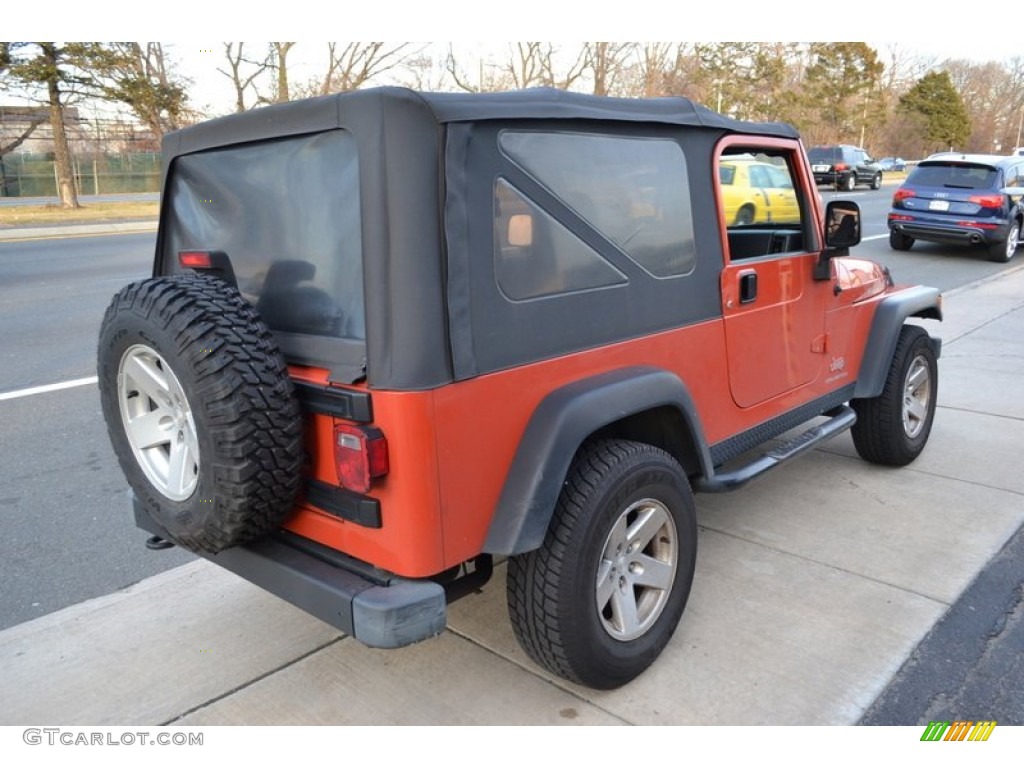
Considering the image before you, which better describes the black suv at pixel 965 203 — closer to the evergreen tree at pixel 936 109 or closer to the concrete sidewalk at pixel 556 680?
the concrete sidewalk at pixel 556 680

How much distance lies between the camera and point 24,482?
15.1 ft

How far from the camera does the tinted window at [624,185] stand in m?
2.57

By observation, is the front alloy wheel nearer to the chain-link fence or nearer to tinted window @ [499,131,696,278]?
tinted window @ [499,131,696,278]

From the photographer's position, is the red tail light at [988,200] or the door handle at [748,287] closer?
the door handle at [748,287]

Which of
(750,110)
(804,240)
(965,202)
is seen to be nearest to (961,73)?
(750,110)

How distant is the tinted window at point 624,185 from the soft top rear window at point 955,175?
42.8 feet

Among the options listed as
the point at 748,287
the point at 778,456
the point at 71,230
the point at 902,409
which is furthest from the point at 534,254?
the point at 71,230

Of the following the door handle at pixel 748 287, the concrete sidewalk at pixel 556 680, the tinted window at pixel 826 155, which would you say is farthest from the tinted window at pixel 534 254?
the tinted window at pixel 826 155

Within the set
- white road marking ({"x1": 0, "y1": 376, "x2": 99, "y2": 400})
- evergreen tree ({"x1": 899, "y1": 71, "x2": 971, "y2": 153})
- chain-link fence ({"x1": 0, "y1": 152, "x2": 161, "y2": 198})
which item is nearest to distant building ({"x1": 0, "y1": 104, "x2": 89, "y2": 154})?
chain-link fence ({"x1": 0, "y1": 152, "x2": 161, "y2": 198})

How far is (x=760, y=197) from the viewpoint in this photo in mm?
4523

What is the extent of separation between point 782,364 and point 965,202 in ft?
40.2

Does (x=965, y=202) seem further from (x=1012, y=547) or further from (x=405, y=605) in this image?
(x=405, y=605)

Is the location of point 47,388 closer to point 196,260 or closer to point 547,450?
point 196,260
